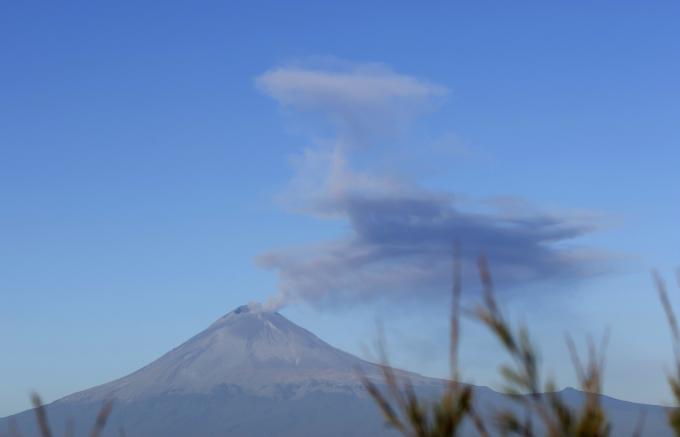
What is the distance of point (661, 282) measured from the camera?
1212 cm

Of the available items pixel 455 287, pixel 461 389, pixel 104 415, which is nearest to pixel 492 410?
pixel 461 389

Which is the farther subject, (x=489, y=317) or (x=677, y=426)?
(x=677, y=426)

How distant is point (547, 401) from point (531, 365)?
45cm

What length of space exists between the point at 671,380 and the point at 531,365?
3072 millimetres

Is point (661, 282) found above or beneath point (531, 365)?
above

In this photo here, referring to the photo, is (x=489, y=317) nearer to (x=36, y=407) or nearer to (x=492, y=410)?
(x=492, y=410)

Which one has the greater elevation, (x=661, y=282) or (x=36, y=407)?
(x=661, y=282)

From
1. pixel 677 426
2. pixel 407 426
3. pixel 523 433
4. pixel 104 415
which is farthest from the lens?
pixel 677 426

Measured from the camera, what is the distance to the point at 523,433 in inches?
462

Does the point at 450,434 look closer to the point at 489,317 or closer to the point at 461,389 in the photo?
the point at 461,389

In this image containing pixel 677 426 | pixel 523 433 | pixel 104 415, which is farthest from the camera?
pixel 677 426

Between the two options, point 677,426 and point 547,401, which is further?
point 677,426

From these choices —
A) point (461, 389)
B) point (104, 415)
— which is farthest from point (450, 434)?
point (104, 415)

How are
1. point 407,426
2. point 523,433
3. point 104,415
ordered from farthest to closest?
point 407,426
point 523,433
point 104,415
